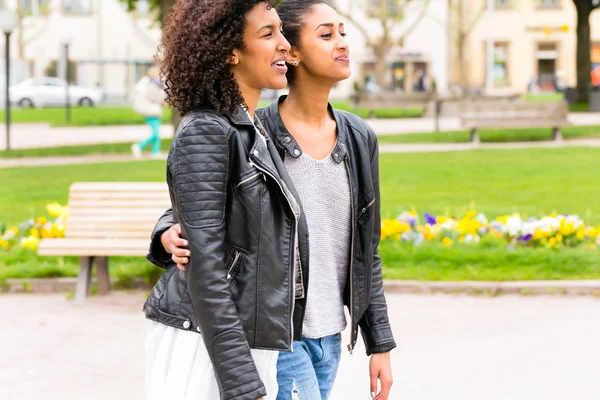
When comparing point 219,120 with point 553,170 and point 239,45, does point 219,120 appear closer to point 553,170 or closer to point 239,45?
point 239,45

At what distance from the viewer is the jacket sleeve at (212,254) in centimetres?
257

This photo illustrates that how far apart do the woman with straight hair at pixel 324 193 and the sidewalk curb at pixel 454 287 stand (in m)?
4.74

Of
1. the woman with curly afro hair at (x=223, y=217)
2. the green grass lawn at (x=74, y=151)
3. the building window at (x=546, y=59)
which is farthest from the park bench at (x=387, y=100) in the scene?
the building window at (x=546, y=59)

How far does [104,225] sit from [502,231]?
10.4 ft

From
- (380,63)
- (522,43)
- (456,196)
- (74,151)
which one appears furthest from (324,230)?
(522,43)

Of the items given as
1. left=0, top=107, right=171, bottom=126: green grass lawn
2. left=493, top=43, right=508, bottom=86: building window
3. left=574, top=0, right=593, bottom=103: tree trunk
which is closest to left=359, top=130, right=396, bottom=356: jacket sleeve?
left=0, top=107, right=171, bottom=126: green grass lawn

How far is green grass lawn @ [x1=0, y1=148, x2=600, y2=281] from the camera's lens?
8.30 meters

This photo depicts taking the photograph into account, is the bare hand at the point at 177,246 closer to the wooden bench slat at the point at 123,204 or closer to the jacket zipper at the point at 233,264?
the jacket zipper at the point at 233,264

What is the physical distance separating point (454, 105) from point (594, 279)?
77.9ft

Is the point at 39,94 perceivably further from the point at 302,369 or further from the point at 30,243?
the point at 302,369

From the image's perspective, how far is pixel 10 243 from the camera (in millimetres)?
9383

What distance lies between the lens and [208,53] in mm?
2666

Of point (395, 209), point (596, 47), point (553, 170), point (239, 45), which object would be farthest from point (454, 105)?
point (596, 47)

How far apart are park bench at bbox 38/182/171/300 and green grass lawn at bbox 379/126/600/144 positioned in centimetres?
1320
